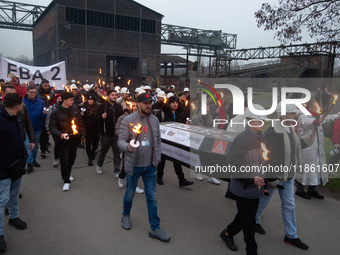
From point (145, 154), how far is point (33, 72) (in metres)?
9.17

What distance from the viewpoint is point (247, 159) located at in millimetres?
3311

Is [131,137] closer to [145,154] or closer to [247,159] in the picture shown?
[145,154]

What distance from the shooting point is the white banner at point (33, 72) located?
34.0ft

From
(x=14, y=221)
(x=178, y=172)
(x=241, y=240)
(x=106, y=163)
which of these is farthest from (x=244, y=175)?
(x=106, y=163)

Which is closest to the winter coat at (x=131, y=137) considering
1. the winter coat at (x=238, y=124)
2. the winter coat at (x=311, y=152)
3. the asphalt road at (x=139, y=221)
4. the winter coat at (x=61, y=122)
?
the asphalt road at (x=139, y=221)

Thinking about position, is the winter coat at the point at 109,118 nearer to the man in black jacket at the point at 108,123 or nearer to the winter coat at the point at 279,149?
the man in black jacket at the point at 108,123

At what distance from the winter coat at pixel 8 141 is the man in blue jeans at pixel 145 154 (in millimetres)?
1480

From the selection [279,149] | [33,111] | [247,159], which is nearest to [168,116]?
[279,149]

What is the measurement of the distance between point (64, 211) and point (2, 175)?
1.37 meters

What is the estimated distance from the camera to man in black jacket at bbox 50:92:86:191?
5.59m

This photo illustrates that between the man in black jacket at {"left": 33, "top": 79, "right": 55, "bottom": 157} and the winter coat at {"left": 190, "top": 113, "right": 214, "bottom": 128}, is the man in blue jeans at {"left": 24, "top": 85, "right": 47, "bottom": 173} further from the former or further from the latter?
the winter coat at {"left": 190, "top": 113, "right": 214, "bottom": 128}

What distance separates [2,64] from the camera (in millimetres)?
10250

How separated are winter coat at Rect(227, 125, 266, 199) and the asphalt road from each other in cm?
99

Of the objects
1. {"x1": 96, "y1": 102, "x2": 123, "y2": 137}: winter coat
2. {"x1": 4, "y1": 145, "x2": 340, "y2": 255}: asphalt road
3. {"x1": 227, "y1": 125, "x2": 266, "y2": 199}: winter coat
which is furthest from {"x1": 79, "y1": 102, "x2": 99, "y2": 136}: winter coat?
{"x1": 227, "y1": 125, "x2": 266, "y2": 199}: winter coat
